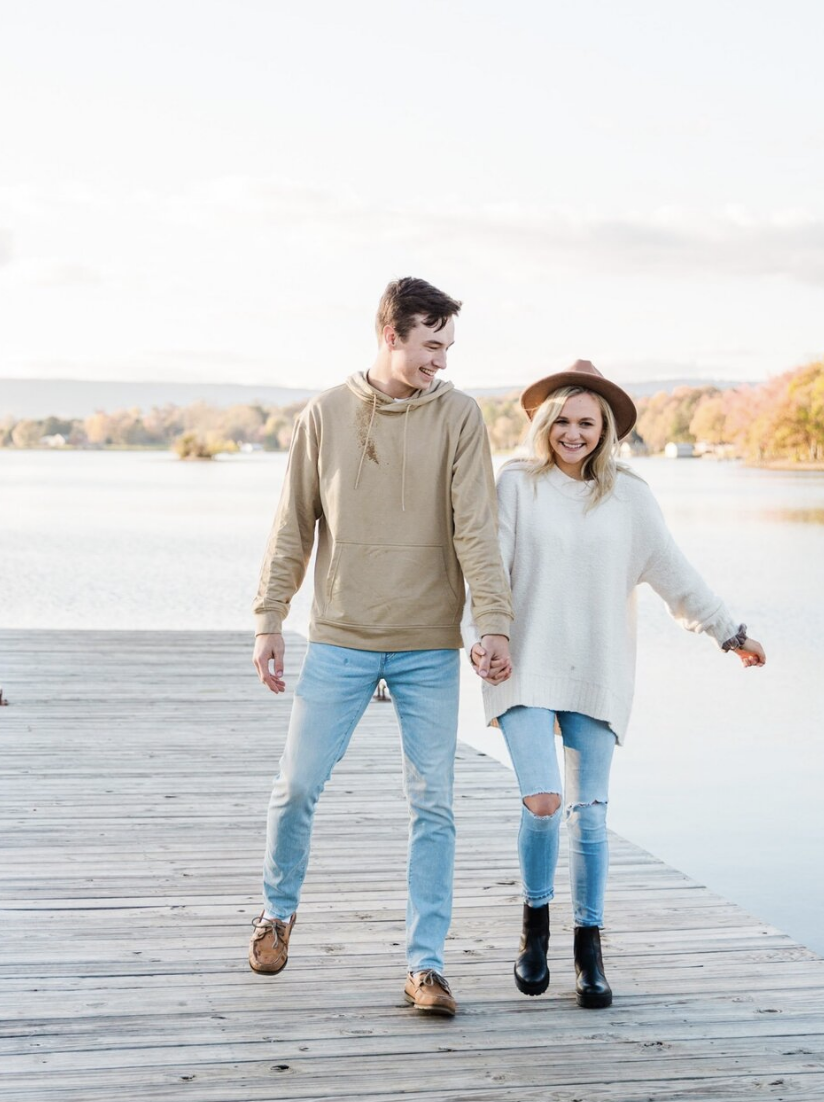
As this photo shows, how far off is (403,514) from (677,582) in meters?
0.62

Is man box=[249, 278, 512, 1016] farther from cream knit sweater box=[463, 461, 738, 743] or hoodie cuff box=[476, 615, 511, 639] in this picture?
cream knit sweater box=[463, 461, 738, 743]

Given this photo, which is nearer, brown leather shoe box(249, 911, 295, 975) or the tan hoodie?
the tan hoodie

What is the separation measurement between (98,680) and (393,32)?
1913cm

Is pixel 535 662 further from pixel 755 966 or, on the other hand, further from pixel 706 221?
pixel 706 221

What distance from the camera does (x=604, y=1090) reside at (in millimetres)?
2375

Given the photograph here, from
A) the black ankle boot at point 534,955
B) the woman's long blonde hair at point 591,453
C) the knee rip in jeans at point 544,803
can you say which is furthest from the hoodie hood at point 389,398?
the black ankle boot at point 534,955

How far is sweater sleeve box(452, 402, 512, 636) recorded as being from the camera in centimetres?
263

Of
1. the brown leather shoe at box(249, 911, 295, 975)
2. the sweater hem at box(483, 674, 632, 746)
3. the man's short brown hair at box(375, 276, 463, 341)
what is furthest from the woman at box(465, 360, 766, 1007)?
the brown leather shoe at box(249, 911, 295, 975)

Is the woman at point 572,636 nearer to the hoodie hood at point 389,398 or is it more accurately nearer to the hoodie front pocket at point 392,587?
the hoodie front pocket at point 392,587

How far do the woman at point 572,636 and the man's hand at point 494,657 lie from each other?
40 mm

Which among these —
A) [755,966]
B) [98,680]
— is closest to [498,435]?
[98,680]

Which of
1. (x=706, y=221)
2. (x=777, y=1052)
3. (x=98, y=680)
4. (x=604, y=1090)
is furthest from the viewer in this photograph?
(x=706, y=221)

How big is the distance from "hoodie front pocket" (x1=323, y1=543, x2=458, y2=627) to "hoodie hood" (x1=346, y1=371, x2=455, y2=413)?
27 centimetres

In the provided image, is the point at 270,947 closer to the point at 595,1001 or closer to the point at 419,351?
the point at 595,1001
